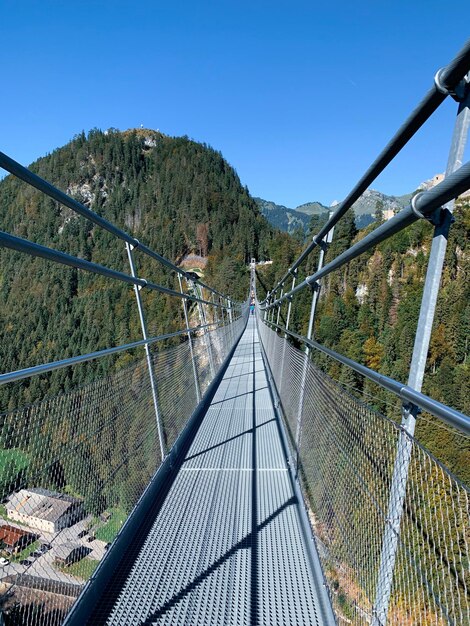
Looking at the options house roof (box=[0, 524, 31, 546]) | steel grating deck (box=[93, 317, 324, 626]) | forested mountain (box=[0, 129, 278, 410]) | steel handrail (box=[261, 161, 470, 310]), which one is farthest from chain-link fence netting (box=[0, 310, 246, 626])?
forested mountain (box=[0, 129, 278, 410])

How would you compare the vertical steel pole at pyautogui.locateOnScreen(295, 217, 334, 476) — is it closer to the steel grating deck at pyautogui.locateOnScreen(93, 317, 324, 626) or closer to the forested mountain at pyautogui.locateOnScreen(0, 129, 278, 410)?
the steel grating deck at pyautogui.locateOnScreen(93, 317, 324, 626)

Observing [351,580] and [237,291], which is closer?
[351,580]

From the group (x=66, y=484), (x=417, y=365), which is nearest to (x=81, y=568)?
(x=66, y=484)

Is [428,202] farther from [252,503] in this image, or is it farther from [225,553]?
[252,503]

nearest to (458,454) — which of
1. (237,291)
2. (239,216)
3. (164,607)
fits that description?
(164,607)

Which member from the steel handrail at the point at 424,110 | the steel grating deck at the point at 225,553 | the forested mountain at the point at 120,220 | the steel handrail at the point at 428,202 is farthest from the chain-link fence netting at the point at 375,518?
the forested mountain at the point at 120,220

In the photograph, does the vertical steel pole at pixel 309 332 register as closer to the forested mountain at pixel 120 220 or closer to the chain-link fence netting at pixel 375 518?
the chain-link fence netting at pixel 375 518

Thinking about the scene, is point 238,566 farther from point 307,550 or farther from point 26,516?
point 26,516
